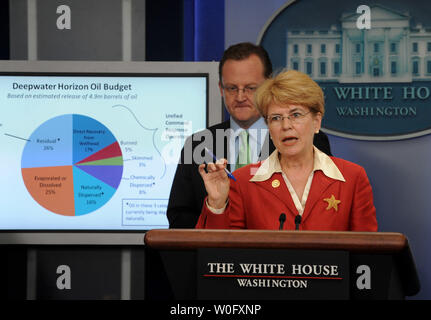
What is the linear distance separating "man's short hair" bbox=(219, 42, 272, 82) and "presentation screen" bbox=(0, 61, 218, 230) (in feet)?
0.99

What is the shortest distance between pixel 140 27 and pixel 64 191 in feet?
3.59

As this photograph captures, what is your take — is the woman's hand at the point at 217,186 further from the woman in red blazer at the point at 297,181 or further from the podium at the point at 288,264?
the podium at the point at 288,264

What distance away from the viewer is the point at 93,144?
3.18 metres

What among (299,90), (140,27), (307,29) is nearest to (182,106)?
(140,27)

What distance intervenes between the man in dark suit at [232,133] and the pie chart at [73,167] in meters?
0.44

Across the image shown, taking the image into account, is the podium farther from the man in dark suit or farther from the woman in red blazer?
the man in dark suit

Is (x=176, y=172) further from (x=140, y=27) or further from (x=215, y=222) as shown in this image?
(x=215, y=222)

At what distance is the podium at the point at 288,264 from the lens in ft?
3.76

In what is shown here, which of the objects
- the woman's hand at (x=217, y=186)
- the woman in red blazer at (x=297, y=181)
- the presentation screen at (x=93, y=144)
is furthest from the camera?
the presentation screen at (x=93, y=144)

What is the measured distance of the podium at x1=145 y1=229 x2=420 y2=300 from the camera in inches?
45.1

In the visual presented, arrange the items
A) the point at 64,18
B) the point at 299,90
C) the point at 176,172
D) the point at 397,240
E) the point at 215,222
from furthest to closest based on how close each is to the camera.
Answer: the point at 64,18
the point at 176,172
the point at 299,90
the point at 215,222
the point at 397,240

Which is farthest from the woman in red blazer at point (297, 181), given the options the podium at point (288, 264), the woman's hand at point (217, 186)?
the podium at point (288, 264)

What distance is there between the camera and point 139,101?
3.17 meters

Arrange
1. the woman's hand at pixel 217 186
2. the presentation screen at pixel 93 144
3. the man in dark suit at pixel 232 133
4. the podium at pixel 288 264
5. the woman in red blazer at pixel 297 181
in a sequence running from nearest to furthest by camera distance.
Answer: the podium at pixel 288 264, the woman's hand at pixel 217 186, the woman in red blazer at pixel 297 181, the man in dark suit at pixel 232 133, the presentation screen at pixel 93 144
